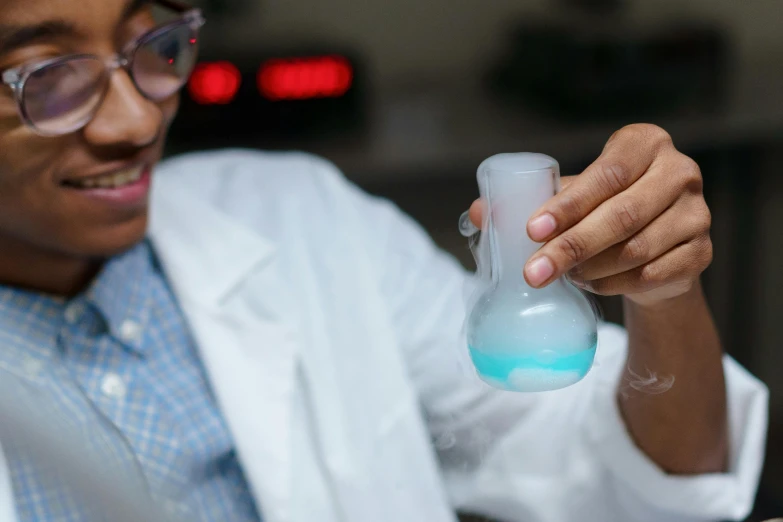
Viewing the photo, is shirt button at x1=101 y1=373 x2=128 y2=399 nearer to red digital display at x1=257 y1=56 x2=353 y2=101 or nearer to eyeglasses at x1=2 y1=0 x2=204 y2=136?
eyeglasses at x1=2 y1=0 x2=204 y2=136

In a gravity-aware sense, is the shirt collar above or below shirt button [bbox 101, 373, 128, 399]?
above

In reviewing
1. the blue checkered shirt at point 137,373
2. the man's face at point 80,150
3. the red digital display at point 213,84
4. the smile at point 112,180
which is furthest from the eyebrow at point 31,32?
the red digital display at point 213,84

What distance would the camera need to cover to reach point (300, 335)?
84 centimetres

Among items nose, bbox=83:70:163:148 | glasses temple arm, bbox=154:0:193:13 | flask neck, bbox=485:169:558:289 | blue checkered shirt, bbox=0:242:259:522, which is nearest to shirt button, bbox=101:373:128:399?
blue checkered shirt, bbox=0:242:259:522

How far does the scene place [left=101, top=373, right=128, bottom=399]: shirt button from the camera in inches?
27.7

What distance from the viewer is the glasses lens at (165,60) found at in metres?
0.65

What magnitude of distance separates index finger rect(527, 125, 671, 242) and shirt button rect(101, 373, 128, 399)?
1.54ft

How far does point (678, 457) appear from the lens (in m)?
0.58

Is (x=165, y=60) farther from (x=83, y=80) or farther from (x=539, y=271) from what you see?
(x=539, y=271)

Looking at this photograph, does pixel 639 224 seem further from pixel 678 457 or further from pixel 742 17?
pixel 742 17

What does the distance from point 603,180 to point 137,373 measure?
0.50 m

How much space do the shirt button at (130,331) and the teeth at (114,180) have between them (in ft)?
0.52

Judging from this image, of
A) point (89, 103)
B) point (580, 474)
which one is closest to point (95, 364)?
point (89, 103)

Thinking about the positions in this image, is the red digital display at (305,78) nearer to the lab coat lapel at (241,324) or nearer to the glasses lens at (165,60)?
the lab coat lapel at (241,324)
